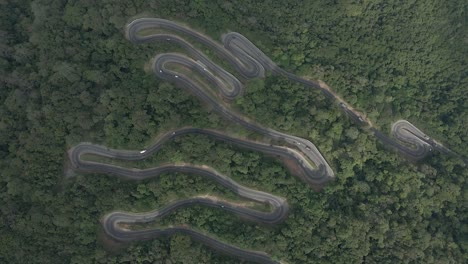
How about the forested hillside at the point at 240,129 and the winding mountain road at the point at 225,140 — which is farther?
the winding mountain road at the point at 225,140

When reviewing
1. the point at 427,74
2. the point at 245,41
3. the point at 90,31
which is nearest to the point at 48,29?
the point at 90,31

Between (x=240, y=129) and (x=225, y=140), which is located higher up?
(x=240, y=129)

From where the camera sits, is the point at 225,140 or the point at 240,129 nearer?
the point at 240,129

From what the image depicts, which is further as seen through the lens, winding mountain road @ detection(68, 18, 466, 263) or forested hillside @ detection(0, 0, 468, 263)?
winding mountain road @ detection(68, 18, 466, 263)

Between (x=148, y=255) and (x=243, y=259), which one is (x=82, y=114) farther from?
(x=243, y=259)
